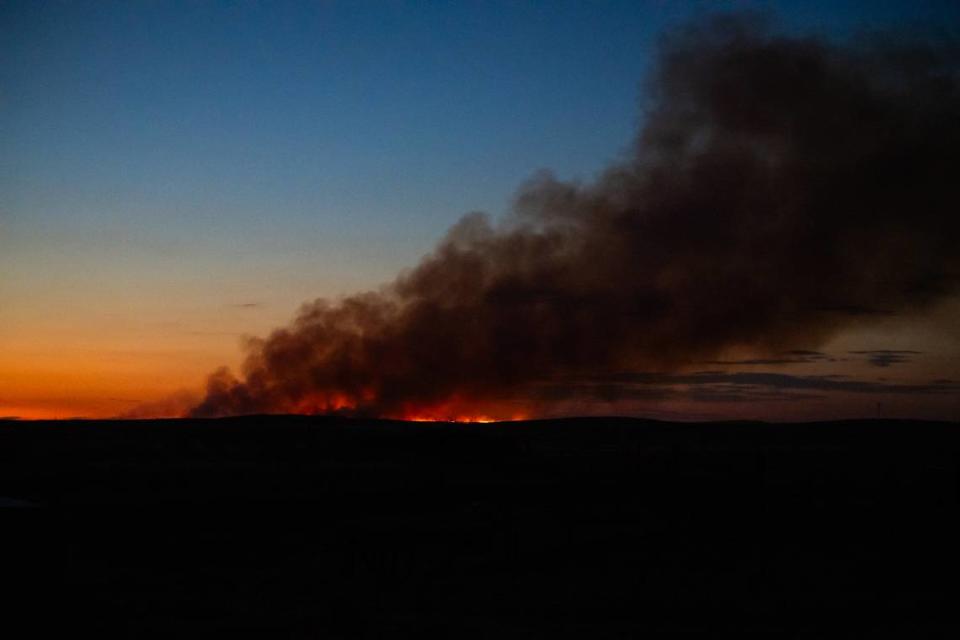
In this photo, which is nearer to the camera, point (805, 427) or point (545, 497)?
point (545, 497)

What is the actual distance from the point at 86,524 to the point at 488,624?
14.9 metres

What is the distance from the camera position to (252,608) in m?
16.7

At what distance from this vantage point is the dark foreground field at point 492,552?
15742mm

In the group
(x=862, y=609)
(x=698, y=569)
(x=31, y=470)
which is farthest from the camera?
(x=31, y=470)

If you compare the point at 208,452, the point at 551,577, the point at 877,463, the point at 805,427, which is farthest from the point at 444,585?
the point at 805,427

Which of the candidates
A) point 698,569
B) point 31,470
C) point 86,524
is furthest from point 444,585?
point 31,470

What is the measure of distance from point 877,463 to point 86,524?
152ft

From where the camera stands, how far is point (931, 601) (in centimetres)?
1802

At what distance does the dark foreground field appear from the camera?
15.7 meters

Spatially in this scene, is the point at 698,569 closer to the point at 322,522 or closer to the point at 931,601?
the point at 931,601

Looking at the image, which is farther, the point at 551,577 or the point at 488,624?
the point at 551,577

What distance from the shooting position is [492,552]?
23.0 meters

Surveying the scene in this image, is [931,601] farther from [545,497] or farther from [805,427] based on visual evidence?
[805,427]

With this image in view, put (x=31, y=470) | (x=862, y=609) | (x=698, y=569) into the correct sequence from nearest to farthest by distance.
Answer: (x=862, y=609), (x=698, y=569), (x=31, y=470)
